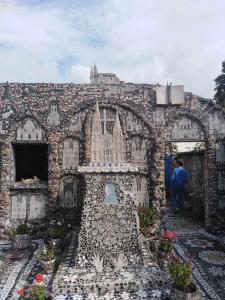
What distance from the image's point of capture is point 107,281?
787 centimetres

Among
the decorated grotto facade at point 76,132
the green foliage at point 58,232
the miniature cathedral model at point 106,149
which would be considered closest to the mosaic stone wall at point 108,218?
the miniature cathedral model at point 106,149

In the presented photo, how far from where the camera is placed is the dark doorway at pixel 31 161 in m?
16.8

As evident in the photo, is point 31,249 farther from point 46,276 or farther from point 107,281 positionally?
point 107,281

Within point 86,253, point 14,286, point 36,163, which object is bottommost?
point 14,286

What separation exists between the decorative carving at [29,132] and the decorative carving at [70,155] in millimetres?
1078

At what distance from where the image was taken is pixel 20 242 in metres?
11.6

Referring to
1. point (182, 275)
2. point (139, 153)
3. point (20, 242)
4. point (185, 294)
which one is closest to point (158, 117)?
point (139, 153)

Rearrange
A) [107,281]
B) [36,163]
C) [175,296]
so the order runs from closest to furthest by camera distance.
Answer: [175,296]
[107,281]
[36,163]

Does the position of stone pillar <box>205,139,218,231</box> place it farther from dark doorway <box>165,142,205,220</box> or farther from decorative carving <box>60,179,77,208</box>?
decorative carving <box>60,179,77,208</box>

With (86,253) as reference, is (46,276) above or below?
below

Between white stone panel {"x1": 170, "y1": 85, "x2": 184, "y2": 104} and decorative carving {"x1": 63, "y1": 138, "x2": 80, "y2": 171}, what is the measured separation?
412 centimetres

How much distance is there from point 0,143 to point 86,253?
6323 mm

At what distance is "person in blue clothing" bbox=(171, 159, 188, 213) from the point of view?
55.1 feet

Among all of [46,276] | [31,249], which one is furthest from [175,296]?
[31,249]
